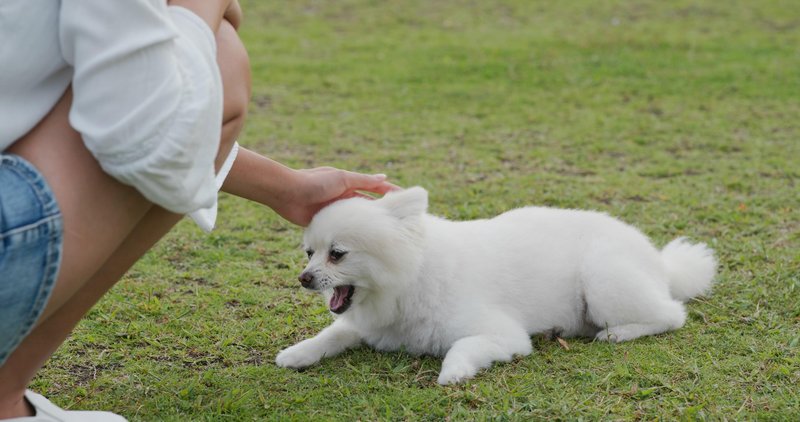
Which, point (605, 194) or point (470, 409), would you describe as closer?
point (470, 409)

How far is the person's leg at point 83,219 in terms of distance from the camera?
1.50 meters

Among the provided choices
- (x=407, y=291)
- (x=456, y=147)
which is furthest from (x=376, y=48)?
(x=407, y=291)

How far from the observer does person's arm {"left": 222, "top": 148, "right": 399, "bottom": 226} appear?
2.45 meters

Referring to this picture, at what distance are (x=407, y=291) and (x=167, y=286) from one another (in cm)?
95

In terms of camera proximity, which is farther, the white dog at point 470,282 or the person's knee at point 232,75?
the white dog at point 470,282

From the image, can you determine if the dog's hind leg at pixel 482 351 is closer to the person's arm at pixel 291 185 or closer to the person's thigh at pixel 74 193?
the person's arm at pixel 291 185

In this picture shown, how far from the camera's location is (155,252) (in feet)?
11.4

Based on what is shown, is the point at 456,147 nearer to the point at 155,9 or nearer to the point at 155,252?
the point at 155,252

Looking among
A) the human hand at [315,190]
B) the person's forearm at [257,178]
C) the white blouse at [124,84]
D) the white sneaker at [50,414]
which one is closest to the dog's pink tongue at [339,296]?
the human hand at [315,190]

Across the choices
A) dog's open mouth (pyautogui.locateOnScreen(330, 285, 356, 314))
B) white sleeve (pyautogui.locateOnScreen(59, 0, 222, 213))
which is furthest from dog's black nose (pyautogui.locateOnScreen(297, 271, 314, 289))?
white sleeve (pyautogui.locateOnScreen(59, 0, 222, 213))

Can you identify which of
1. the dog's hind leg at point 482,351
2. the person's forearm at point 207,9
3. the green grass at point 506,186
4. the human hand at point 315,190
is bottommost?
the green grass at point 506,186

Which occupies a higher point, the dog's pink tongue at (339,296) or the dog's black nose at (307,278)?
the dog's black nose at (307,278)

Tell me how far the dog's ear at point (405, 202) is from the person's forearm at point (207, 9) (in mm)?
1016

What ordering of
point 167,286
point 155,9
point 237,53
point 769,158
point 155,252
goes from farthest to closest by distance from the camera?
point 769,158, point 155,252, point 167,286, point 237,53, point 155,9
